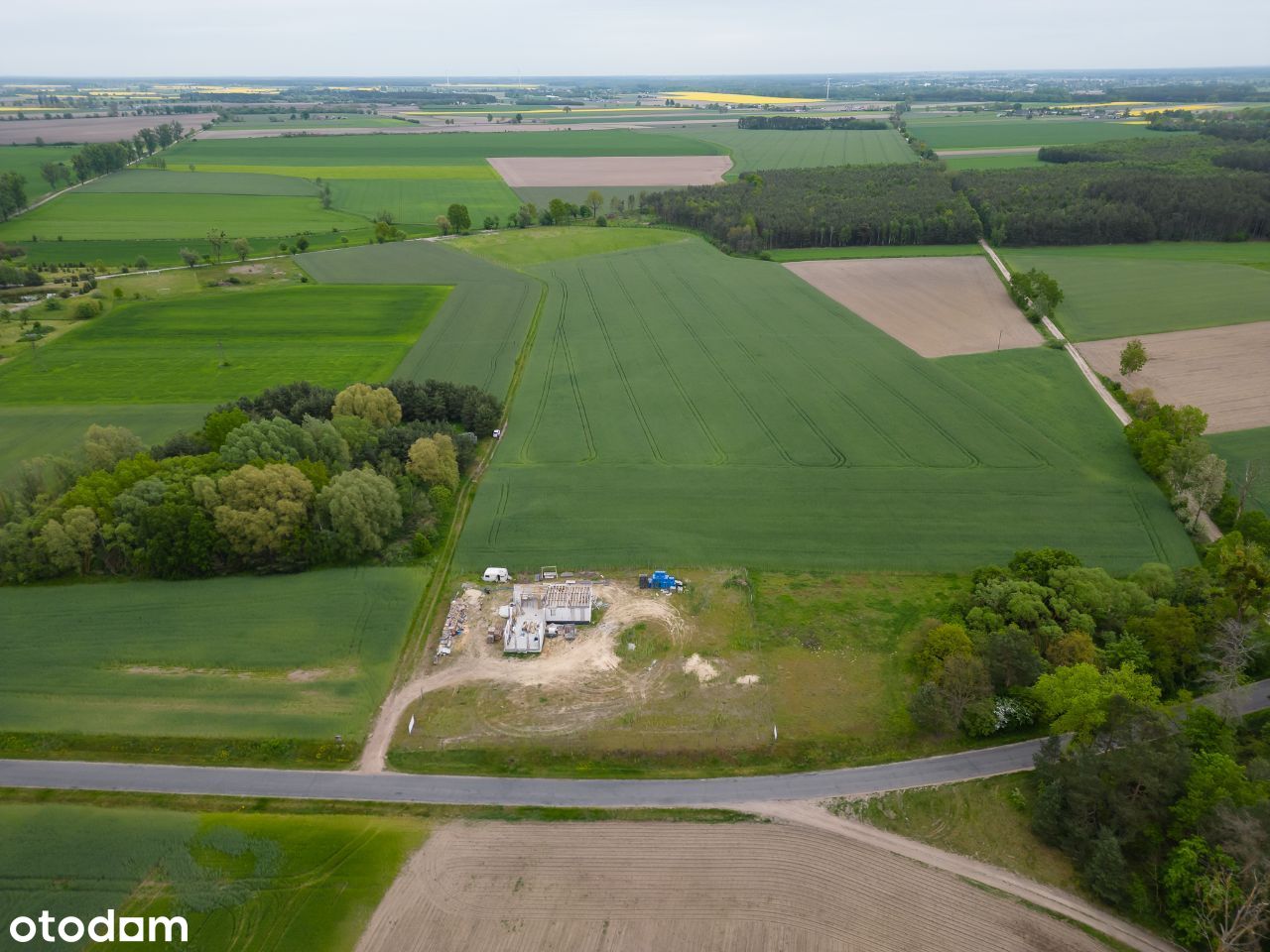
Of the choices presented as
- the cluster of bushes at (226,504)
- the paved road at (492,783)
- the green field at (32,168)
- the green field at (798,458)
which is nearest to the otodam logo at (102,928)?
the paved road at (492,783)

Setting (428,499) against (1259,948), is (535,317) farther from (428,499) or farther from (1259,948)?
(1259,948)

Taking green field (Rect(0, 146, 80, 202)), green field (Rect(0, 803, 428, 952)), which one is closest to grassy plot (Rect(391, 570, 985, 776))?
green field (Rect(0, 803, 428, 952))

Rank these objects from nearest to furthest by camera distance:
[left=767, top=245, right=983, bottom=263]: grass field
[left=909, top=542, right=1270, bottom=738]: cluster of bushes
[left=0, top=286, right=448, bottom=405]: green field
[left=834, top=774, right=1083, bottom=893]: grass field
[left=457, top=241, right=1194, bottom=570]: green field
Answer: [left=834, top=774, right=1083, bottom=893]: grass field, [left=909, top=542, right=1270, bottom=738]: cluster of bushes, [left=457, top=241, right=1194, bottom=570]: green field, [left=0, top=286, right=448, bottom=405]: green field, [left=767, top=245, right=983, bottom=263]: grass field

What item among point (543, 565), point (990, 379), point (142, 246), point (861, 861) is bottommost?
point (861, 861)

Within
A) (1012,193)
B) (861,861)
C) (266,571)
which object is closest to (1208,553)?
(861,861)

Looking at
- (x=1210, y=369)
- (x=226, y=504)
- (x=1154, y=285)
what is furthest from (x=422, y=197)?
(x=1210, y=369)

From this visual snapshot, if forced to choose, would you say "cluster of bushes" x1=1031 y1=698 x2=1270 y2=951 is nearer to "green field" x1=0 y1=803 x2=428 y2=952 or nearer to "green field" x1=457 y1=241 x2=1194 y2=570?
"green field" x1=457 y1=241 x2=1194 y2=570
